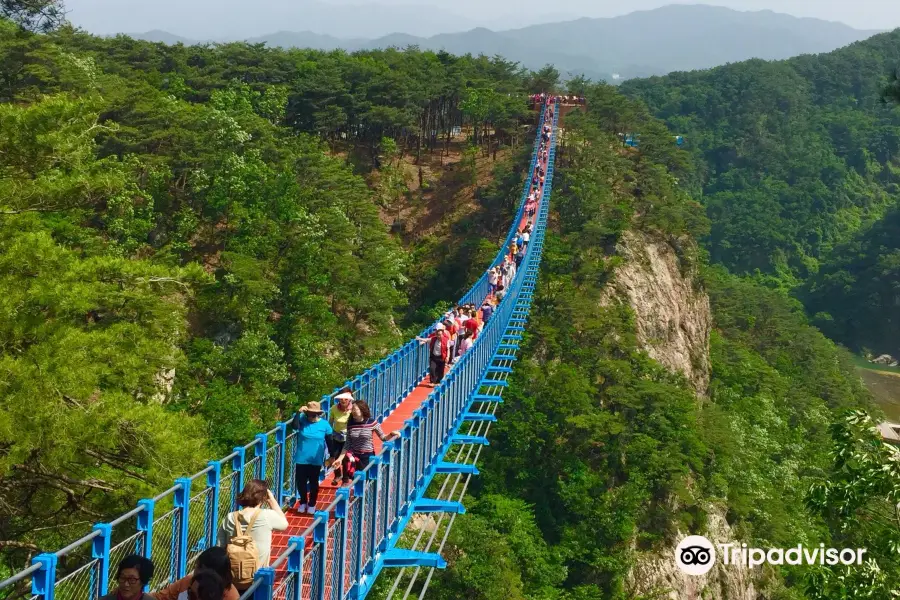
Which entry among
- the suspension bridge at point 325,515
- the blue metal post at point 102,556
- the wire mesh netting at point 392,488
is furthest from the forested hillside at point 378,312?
the blue metal post at point 102,556

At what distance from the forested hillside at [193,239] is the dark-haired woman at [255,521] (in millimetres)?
4458

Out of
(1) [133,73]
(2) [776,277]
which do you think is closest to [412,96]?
(1) [133,73]

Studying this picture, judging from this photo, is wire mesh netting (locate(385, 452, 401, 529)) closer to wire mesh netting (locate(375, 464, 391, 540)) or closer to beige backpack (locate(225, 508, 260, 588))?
wire mesh netting (locate(375, 464, 391, 540))

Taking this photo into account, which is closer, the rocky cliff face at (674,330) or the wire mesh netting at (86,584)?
the wire mesh netting at (86,584)

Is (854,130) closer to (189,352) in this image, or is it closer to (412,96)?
(412,96)

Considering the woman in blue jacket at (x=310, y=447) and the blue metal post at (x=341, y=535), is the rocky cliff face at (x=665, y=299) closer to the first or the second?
the woman in blue jacket at (x=310, y=447)

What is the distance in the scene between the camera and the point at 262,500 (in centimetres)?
455

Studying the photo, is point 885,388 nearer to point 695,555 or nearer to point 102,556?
point 695,555

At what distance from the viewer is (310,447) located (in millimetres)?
6324

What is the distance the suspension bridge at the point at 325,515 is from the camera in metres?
4.55

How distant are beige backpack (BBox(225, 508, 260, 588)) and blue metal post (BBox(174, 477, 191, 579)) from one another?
0.84 metres

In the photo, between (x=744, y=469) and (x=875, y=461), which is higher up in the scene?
(x=875, y=461)

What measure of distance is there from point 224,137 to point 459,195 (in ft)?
52.6

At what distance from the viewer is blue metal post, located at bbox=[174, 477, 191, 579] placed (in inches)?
200
